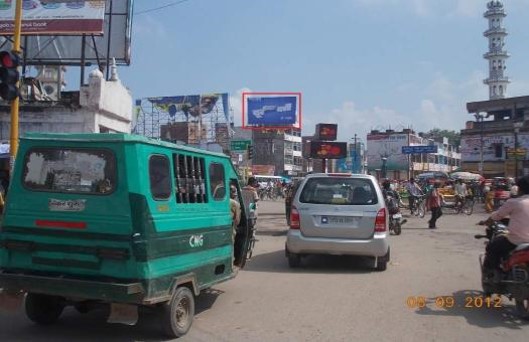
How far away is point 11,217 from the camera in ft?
19.2

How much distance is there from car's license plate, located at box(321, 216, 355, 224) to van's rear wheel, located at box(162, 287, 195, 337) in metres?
4.27

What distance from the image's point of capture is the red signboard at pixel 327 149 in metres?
25.8

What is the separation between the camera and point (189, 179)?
21.4 ft

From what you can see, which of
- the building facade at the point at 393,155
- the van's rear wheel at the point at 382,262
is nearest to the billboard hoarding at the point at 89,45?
the van's rear wheel at the point at 382,262

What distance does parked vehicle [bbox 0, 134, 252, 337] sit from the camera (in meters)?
5.44

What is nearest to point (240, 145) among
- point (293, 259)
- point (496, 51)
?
point (293, 259)

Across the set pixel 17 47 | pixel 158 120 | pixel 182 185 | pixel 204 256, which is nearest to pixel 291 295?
pixel 204 256

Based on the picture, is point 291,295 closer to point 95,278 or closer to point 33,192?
point 95,278

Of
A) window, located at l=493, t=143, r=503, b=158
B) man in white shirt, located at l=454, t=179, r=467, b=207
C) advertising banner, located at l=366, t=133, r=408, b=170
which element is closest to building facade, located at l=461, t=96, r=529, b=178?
window, located at l=493, t=143, r=503, b=158

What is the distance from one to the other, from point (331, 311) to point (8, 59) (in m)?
7.59

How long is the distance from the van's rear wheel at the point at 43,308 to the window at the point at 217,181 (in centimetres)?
220

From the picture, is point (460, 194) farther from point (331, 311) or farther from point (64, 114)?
Answer: point (331, 311)

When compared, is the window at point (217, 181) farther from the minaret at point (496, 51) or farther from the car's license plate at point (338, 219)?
the minaret at point (496, 51)

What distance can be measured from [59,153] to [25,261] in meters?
1.15
